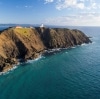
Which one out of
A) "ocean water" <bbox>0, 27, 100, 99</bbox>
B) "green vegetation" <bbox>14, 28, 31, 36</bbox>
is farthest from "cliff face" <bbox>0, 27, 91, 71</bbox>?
"ocean water" <bbox>0, 27, 100, 99</bbox>

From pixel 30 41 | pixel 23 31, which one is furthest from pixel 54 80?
pixel 23 31

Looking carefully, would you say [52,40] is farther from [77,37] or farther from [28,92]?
[28,92]

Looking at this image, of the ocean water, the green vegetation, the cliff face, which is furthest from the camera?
the green vegetation

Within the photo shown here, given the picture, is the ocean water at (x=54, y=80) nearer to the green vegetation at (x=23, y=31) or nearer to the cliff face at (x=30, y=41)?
the cliff face at (x=30, y=41)

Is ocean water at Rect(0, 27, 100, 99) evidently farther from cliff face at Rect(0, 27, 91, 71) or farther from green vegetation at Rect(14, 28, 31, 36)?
green vegetation at Rect(14, 28, 31, 36)

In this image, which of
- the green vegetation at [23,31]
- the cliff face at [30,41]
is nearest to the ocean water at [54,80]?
the cliff face at [30,41]

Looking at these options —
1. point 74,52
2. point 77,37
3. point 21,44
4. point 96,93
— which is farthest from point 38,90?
point 77,37
